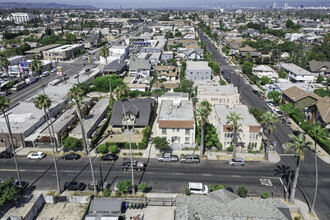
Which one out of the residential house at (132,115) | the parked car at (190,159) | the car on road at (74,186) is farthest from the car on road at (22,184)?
the parked car at (190,159)

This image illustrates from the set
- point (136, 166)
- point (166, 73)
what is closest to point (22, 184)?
point (136, 166)

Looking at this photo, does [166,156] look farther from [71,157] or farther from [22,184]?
[22,184]

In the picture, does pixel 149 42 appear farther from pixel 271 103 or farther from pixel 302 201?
pixel 302 201

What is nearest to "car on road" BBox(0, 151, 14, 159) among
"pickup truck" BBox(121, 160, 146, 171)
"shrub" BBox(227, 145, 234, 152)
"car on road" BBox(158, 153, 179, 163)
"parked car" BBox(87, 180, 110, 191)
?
"parked car" BBox(87, 180, 110, 191)

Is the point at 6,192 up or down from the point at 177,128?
down

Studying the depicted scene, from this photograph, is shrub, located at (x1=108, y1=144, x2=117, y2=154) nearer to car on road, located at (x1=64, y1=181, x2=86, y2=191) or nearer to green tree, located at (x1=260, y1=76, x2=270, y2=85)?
car on road, located at (x1=64, y1=181, x2=86, y2=191)

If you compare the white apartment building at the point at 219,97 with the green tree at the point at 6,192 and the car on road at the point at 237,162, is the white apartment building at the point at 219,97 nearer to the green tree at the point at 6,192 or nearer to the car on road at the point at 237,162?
the car on road at the point at 237,162
